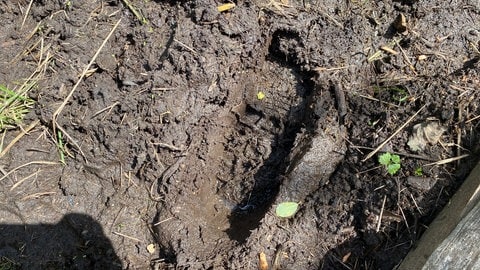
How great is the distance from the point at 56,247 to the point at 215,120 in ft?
3.81

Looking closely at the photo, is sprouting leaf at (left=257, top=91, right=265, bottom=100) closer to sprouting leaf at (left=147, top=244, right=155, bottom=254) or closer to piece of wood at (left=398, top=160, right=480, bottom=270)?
sprouting leaf at (left=147, top=244, right=155, bottom=254)

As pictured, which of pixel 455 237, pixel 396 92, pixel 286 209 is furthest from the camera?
pixel 396 92

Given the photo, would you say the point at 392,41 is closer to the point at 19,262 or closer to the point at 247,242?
the point at 247,242

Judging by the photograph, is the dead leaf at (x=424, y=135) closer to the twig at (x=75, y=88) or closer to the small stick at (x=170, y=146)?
the small stick at (x=170, y=146)

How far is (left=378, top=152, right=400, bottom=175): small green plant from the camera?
2.29m

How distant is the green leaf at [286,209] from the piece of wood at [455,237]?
595 millimetres

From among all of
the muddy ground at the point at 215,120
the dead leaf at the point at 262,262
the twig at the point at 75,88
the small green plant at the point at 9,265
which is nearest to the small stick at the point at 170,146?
the muddy ground at the point at 215,120

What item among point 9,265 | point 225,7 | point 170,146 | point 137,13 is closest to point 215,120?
point 170,146

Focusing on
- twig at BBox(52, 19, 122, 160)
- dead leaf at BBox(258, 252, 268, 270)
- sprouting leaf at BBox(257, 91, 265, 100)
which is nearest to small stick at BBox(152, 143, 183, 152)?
twig at BBox(52, 19, 122, 160)

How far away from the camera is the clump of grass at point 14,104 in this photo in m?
2.63

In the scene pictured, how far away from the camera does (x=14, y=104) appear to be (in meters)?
2.65

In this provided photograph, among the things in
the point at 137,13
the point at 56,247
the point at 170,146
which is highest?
the point at 137,13

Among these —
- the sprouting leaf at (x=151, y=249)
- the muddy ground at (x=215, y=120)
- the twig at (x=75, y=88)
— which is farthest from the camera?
the twig at (x=75, y=88)

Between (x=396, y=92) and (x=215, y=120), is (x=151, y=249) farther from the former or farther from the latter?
(x=396, y=92)
